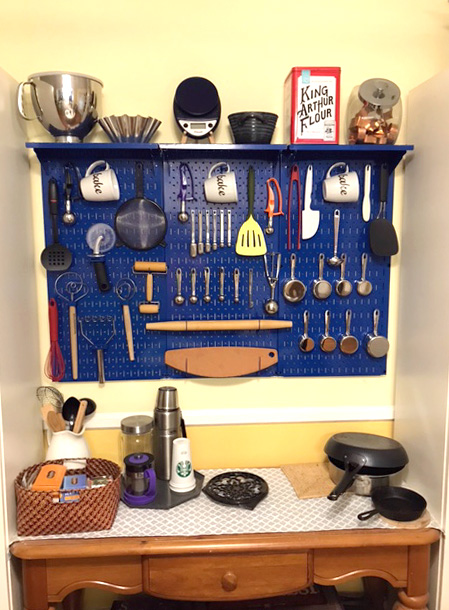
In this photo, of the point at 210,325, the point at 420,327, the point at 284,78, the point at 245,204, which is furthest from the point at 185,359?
the point at 284,78

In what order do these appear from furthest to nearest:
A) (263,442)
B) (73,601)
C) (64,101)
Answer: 1. (263,442)
2. (73,601)
3. (64,101)

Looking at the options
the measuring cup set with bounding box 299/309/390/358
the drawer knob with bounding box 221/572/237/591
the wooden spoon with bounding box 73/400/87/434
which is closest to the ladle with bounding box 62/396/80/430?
the wooden spoon with bounding box 73/400/87/434

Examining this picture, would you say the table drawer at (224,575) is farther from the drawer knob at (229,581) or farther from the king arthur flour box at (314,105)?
the king arthur flour box at (314,105)

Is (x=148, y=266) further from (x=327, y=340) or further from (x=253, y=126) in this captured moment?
(x=327, y=340)

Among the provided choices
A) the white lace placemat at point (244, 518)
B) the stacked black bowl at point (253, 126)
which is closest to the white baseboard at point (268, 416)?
the white lace placemat at point (244, 518)

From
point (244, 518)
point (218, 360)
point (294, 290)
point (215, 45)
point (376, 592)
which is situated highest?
point (215, 45)

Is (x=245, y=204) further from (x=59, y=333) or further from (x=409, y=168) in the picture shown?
(x=59, y=333)

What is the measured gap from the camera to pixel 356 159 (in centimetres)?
176

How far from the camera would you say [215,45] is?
5.60ft

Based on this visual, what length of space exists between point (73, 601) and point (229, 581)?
2.26 feet

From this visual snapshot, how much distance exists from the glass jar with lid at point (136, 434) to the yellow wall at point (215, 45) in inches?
15.8

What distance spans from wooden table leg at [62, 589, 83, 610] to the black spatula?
5.23ft

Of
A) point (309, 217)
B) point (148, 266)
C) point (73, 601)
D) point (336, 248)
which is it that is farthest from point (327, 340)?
point (73, 601)

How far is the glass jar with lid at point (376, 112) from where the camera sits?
1.62m
